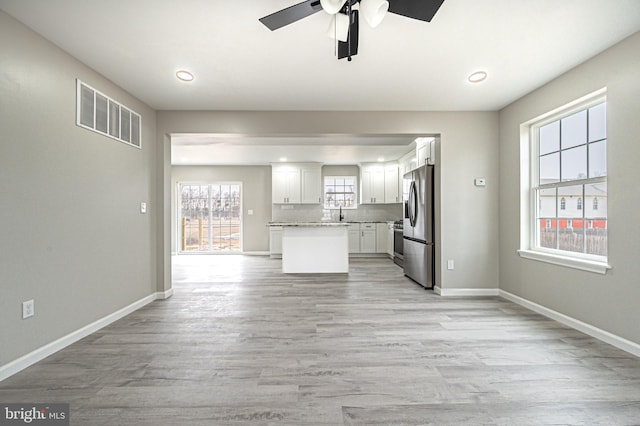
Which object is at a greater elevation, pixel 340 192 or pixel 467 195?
pixel 340 192

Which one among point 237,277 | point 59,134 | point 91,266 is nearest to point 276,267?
point 237,277

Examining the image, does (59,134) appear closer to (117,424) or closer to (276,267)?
(117,424)

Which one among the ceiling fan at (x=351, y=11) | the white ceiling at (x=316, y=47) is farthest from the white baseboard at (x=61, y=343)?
the ceiling fan at (x=351, y=11)

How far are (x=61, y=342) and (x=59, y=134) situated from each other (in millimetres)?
1683

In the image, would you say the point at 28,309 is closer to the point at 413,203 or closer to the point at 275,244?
the point at 413,203

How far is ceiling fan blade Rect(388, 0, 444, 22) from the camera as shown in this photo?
59.4 inches

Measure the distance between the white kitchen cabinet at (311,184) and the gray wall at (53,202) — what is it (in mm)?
4744

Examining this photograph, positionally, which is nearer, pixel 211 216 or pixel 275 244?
pixel 275 244

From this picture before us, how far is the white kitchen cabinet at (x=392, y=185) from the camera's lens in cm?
751

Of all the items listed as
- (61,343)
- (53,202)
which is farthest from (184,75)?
(61,343)

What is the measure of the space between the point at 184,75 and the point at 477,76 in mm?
2866

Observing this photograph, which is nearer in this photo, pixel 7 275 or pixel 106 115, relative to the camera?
pixel 7 275

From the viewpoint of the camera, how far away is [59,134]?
2350mm

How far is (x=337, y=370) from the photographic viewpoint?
6.57 feet
